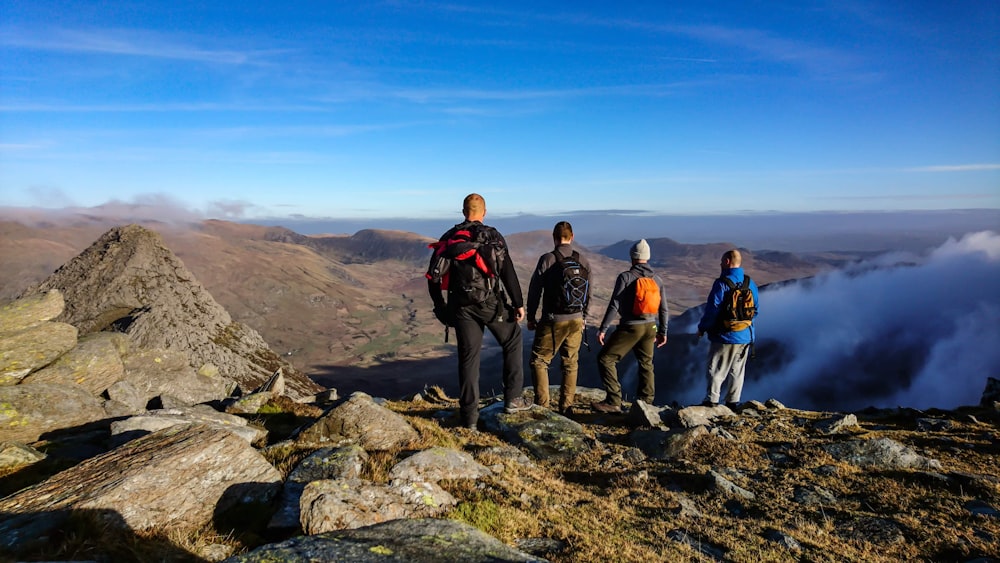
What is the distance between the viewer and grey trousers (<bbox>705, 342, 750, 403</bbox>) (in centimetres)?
1437

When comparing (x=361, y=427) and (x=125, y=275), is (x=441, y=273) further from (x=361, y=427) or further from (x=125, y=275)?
(x=125, y=275)

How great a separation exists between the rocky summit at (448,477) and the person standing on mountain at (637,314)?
5.97 feet

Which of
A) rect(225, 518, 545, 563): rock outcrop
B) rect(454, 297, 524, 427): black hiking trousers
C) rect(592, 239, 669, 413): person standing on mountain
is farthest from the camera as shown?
rect(592, 239, 669, 413): person standing on mountain

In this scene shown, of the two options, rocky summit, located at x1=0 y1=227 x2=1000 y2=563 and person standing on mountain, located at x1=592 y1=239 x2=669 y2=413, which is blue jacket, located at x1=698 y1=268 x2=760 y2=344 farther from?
rocky summit, located at x1=0 y1=227 x2=1000 y2=563

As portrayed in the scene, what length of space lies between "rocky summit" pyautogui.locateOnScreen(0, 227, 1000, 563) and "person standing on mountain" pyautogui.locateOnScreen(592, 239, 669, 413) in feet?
5.97

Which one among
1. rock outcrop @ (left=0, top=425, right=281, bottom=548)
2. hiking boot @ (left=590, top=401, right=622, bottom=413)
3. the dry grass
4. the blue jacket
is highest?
the blue jacket

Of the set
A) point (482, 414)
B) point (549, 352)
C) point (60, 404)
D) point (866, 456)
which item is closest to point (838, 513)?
point (866, 456)

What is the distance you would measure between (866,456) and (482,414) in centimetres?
946

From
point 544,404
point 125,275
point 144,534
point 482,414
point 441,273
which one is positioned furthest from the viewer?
point 125,275

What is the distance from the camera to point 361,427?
9891 mm

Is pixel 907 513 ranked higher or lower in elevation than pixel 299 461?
lower

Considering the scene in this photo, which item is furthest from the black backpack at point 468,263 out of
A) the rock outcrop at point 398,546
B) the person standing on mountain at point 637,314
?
the rock outcrop at point 398,546

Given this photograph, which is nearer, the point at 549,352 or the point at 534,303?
the point at 534,303

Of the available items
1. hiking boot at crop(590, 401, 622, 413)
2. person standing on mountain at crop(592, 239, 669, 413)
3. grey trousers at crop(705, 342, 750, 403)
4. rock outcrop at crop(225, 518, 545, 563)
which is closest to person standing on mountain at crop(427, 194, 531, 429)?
person standing on mountain at crop(592, 239, 669, 413)
